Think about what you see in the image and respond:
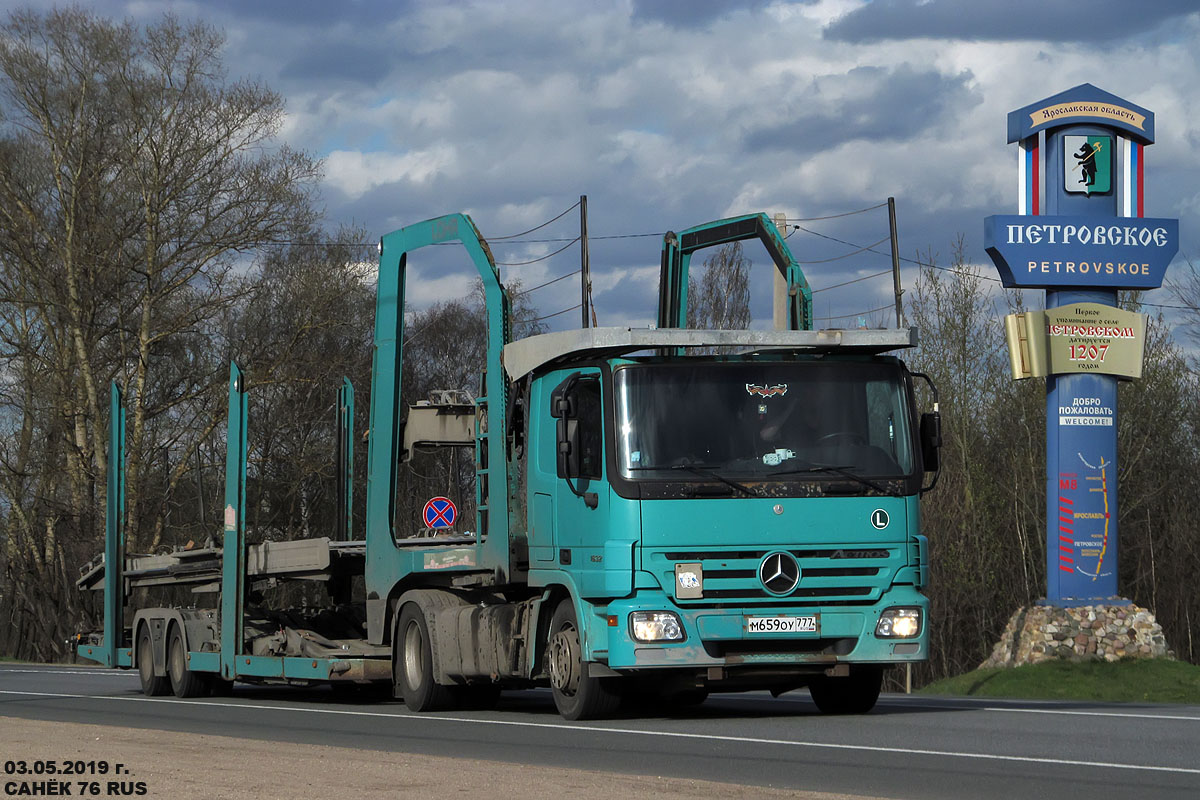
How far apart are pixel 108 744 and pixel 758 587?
4.78 m

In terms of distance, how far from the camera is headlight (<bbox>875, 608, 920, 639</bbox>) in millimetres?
13359

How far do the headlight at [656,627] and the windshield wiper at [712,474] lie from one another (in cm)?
107

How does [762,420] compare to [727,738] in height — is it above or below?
above

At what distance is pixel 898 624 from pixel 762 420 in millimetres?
1868

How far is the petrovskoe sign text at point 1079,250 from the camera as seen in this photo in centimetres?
2598

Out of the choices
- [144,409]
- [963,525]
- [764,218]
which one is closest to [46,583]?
[144,409]

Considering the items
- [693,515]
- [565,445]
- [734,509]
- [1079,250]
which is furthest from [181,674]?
[1079,250]

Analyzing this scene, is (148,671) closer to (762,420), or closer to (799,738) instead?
(762,420)

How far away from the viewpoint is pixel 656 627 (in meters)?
13.0

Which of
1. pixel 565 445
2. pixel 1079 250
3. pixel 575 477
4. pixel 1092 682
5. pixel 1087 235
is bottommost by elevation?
pixel 1092 682

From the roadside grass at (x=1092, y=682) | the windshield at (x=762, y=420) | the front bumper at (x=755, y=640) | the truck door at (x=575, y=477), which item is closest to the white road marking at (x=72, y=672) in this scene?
the roadside grass at (x=1092, y=682)

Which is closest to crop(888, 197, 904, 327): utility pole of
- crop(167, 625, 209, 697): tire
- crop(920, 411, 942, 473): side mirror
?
crop(920, 411, 942, 473): side mirror

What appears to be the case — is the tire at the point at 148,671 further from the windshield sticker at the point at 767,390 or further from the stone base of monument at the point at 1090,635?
the stone base of monument at the point at 1090,635

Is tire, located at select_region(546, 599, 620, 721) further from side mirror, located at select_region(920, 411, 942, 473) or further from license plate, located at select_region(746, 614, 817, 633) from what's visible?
side mirror, located at select_region(920, 411, 942, 473)
